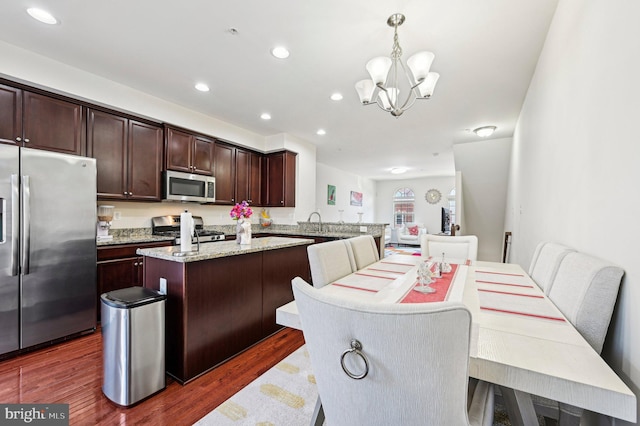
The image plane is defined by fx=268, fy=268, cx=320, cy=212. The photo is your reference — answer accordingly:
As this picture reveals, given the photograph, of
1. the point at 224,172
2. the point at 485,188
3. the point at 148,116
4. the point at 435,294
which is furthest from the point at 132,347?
→ the point at 485,188

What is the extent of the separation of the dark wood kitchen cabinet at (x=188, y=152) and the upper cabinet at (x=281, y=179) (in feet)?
3.78

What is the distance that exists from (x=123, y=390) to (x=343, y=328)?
1750 millimetres

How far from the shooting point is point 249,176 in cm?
479

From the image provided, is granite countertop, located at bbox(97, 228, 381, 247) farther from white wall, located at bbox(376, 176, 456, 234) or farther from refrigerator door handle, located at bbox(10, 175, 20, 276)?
white wall, located at bbox(376, 176, 456, 234)

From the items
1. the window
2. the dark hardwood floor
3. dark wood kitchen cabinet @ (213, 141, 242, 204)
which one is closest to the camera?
the dark hardwood floor

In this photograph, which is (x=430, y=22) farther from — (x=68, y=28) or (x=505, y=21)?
(x=68, y=28)

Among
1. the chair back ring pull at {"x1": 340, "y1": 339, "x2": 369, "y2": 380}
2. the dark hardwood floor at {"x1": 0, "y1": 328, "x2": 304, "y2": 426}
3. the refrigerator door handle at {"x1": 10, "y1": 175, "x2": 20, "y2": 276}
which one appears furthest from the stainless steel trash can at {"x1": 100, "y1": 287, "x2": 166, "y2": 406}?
the chair back ring pull at {"x1": 340, "y1": 339, "x2": 369, "y2": 380}

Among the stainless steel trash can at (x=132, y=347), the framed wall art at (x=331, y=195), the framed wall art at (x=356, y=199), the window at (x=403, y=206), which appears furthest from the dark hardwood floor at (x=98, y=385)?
the window at (x=403, y=206)

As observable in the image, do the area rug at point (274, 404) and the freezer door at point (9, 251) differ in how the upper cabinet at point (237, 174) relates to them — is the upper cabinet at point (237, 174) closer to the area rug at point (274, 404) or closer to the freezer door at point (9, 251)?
the freezer door at point (9, 251)

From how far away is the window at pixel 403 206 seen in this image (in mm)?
10500

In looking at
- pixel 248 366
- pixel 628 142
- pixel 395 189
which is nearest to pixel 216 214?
pixel 248 366

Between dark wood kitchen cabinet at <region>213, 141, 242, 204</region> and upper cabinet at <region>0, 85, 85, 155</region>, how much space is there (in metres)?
1.66

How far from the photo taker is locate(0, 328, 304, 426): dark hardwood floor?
156cm

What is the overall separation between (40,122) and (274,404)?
10.6 feet
